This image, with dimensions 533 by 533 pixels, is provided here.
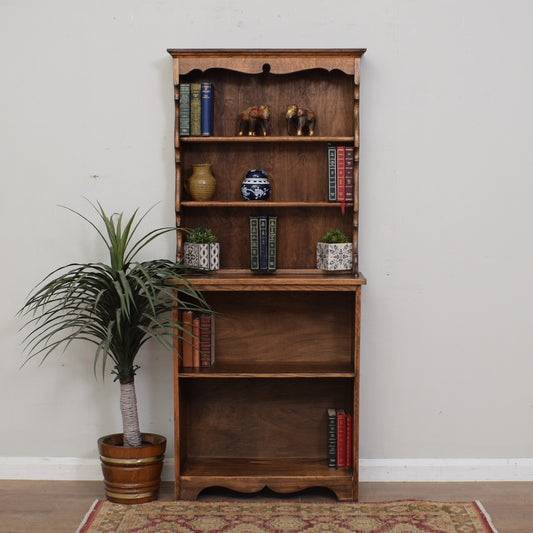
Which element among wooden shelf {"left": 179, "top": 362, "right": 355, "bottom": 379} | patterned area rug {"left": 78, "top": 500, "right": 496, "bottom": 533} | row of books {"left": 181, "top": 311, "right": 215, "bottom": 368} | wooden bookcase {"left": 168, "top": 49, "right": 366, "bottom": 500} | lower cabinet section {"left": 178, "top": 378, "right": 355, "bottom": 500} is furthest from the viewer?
lower cabinet section {"left": 178, "top": 378, "right": 355, "bottom": 500}

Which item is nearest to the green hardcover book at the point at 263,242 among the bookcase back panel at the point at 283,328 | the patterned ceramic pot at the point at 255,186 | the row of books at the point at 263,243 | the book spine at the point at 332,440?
the row of books at the point at 263,243

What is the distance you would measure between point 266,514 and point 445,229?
5.04ft

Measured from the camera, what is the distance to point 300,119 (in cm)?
328

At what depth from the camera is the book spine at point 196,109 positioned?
3238 millimetres

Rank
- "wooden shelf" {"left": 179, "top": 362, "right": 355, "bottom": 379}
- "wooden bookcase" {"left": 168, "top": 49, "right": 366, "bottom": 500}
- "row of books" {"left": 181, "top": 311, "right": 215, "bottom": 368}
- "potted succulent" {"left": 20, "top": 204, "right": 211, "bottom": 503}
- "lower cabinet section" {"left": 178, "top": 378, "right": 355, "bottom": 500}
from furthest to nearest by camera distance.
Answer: "lower cabinet section" {"left": 178, "top": 378, "right": 355, "bottom": 500} < "wooden bookcase" {"left": 168, "top": 49, "right": 366, "bottom": 500} < "row of books" {"left": 181, "top": 311, "right": 215, "bottom": 368} < "wooden shelf" {"left": 179, "top": 362, "right": 355, "bottom": 379} < "potted succulent" {"left": 20, "top": 204, "right": 211, "bottom": 503}

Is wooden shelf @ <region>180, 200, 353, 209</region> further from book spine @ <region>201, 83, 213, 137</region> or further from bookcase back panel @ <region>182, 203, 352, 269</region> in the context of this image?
book spine @ <region>201, 83, 213, 137</region>

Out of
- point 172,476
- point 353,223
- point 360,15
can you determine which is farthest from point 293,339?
point 360,15

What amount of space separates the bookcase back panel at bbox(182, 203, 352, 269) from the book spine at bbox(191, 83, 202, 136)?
15.3 inches

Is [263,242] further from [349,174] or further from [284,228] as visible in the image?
[349,174]

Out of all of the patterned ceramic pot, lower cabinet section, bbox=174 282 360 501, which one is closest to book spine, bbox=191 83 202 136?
the patterned ceramic pot

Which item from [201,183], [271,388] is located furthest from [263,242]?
[271,388]

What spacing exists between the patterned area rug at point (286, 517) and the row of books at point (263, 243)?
1058 millimetres

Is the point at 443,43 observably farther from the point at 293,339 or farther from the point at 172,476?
the point at 172,476

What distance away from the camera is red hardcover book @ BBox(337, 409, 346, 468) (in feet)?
10.8
